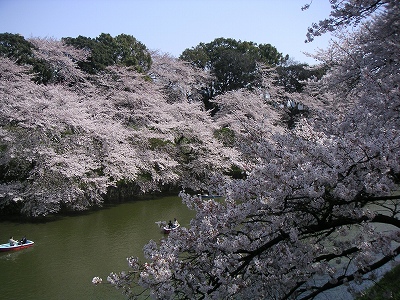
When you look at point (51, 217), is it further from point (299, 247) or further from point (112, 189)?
point (299, 247)

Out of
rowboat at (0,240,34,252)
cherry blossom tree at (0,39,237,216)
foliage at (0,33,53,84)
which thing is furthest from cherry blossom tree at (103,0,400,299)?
foliage at (0,33,53,84)

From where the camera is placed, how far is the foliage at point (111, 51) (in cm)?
2419

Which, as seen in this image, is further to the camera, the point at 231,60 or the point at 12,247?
the point at 231,60

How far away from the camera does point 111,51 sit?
25453mm

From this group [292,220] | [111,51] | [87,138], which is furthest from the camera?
[111,51]

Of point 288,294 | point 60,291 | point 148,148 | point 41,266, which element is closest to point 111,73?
point 148,148

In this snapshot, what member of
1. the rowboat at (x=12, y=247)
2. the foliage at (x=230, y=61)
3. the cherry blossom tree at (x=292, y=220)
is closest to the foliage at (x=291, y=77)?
the foliage at (x=230, y=61)

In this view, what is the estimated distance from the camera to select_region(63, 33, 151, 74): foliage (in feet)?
79.4

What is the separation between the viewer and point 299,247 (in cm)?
349

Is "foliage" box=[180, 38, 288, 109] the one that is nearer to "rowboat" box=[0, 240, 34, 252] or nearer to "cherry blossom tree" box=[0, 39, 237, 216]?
"cherry blossom tree" box=[0, 39, 237, 216]

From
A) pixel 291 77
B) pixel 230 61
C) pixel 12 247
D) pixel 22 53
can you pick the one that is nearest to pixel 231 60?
pixel 230 61

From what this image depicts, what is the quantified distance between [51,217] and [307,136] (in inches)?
492

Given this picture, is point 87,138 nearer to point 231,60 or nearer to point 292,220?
point 292,220

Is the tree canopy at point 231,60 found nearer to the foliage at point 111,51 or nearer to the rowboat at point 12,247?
the foliage at point 111,51
